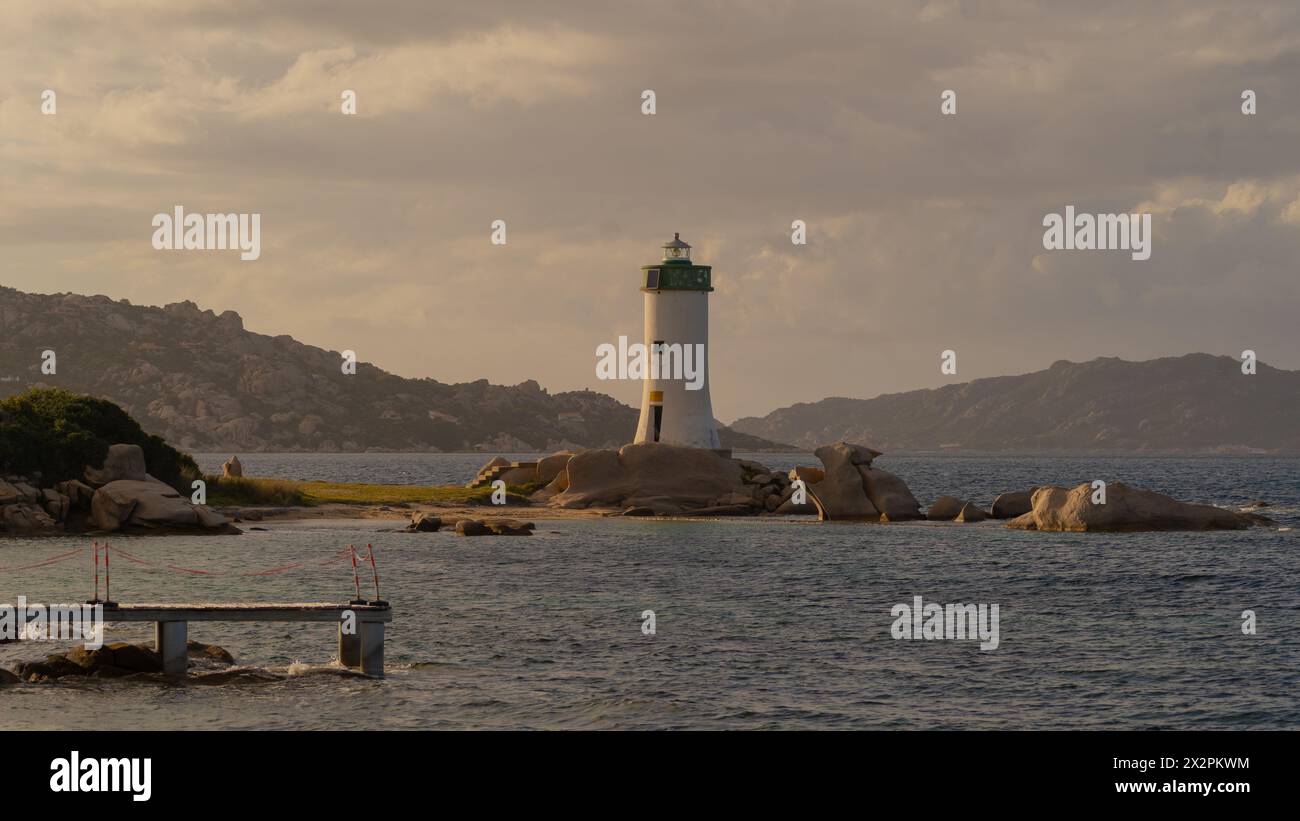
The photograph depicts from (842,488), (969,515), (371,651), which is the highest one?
(842,488)

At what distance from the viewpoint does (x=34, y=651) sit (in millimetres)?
30578

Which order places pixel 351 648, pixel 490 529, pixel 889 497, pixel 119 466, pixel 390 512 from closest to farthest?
pixel 351 648, pixel 119 466, pixel 490 529, pixel 390 512, pixel 889 497

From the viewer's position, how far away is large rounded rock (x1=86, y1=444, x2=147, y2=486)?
60.9m

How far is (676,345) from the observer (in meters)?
79.4

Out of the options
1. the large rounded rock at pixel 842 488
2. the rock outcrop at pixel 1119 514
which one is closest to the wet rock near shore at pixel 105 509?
the large rounded rock at pixel 842 488

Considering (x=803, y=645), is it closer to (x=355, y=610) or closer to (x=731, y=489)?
(x=355, y=610)

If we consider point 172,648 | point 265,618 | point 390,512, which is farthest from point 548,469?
point 172,648

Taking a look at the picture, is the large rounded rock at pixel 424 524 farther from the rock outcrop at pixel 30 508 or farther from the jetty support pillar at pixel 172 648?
the jetty support pillar at pixel 172 648

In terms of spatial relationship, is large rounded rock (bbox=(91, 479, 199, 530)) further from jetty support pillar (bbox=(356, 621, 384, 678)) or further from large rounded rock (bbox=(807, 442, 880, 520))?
jetty support pillar (bbox=(356, 621, 384, 678))

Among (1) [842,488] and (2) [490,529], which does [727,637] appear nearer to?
(2) [490,529]

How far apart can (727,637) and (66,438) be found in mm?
38339

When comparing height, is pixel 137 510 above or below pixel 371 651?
above
